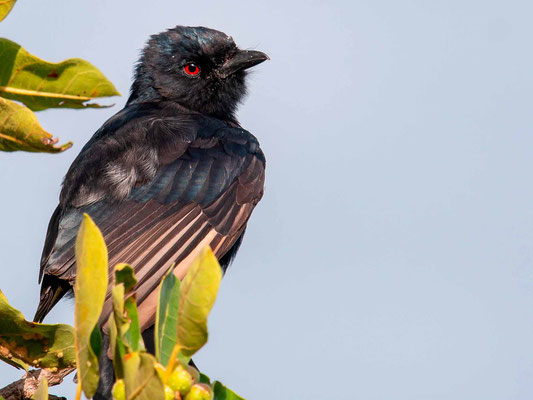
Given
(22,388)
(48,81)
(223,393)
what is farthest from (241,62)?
(223,393)

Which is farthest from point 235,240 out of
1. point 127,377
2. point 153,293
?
point 127,377

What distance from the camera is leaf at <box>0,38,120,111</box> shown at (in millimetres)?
2658

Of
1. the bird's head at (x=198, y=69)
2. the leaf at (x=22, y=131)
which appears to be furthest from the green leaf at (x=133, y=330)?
the bird's head at (x=198, y=69)

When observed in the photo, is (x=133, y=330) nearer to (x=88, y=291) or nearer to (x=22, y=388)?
(x=88, y=291)

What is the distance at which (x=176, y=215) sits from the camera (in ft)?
17.9

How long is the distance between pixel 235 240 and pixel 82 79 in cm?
297

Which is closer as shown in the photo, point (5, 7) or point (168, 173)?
point (5, 7)

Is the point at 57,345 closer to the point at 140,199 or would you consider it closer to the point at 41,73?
the point at 41,73

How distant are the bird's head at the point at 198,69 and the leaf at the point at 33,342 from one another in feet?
12.0

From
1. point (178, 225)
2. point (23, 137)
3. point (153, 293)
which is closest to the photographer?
point (23, 137)

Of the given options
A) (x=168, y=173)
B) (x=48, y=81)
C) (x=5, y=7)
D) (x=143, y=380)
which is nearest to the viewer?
(x=143, y=380)

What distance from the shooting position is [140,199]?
5.46 metres

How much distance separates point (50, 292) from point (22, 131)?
2.68 meters

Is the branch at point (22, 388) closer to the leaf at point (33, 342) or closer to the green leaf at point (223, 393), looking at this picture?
the leaf at point (33, 342)
